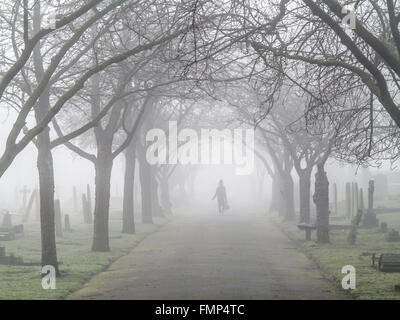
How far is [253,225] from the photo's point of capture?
32.5 m

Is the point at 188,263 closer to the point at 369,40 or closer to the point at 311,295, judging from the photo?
the point at 311,295

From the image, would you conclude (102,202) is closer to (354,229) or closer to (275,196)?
(354,229)

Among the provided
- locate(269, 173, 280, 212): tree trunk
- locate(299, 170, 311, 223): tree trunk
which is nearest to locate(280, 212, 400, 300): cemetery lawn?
locate(299, 170, 311, 223): tree trunk

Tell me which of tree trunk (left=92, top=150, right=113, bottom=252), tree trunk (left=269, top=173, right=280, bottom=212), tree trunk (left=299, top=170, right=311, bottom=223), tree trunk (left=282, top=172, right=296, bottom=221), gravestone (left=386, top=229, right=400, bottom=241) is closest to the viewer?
tree trunk (left=92, top=150, right=113, bottom=252)

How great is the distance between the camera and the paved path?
1250 centimetres

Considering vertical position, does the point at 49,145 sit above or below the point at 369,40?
below

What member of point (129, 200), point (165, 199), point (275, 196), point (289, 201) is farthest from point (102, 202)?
point (275, 196)

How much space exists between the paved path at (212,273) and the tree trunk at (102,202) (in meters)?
1.06

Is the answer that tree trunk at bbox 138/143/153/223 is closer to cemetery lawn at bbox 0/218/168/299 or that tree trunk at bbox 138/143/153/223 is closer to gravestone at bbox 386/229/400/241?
cemetery lawn at bbox 0/218/168/299

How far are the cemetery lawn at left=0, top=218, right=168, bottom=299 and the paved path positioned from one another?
1.18ft

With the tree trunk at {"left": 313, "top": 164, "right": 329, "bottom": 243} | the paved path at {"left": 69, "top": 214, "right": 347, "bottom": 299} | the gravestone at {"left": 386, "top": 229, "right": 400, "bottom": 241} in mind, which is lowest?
the paved path at {"left": 69, "top": 214, "right": 347, "bottom": 299}

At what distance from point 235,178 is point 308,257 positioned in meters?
116

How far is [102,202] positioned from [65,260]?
11.4 ft
